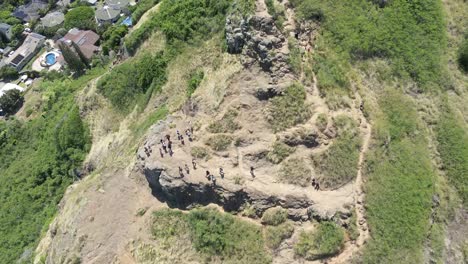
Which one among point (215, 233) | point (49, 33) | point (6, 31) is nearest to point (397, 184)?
point (215, 233)

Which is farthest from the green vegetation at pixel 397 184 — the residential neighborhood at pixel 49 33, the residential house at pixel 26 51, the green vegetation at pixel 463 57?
the residential house at pixel 26 51

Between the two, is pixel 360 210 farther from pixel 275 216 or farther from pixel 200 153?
pixel 200 153

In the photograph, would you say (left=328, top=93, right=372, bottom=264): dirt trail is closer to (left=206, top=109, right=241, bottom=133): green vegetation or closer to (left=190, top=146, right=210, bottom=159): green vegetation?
(left=206, top=109, right=241, bottom=133): green vegetation

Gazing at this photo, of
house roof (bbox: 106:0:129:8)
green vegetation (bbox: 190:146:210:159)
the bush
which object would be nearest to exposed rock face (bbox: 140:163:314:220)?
the bush

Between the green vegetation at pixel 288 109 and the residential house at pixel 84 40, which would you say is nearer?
the green vegetation at pixel 288 109

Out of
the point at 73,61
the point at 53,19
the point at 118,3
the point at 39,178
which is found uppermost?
the point at 73,61

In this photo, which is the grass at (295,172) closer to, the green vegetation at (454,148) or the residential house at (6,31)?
the green vegetation at (454,148)

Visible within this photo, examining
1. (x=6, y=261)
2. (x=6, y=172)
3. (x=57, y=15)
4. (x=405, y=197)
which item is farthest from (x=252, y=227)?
(x=57, y=15)
